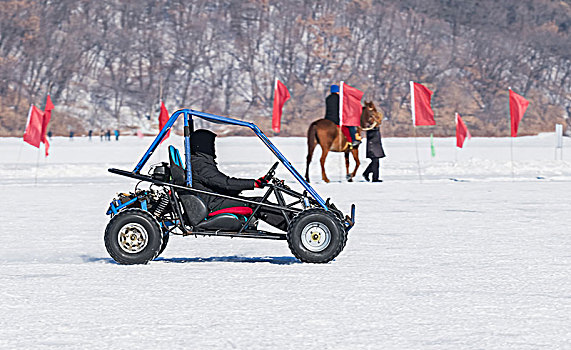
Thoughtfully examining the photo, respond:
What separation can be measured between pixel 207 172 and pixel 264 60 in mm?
71273

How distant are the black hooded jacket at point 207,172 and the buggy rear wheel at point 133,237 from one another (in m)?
0.59

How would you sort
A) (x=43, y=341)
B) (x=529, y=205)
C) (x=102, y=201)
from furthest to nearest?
(x=102, y=201)
(x=529, y=205)
(x=43, y=341)

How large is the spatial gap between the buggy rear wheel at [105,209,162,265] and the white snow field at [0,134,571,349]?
0.13 meters

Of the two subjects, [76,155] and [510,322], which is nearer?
[510,322]

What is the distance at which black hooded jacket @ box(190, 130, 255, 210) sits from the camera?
8.38 metres

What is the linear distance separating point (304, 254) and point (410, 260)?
1242 millimetres

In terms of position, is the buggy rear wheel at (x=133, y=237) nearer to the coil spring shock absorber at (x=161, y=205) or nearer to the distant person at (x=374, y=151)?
the coil spring shock absorber at (x=161, y=205)

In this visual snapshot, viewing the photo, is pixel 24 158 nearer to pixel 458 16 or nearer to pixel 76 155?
pixel 76 155

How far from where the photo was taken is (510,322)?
19.4 feet

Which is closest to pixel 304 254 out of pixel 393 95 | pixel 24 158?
pixel 24 158

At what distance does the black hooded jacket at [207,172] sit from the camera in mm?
8383

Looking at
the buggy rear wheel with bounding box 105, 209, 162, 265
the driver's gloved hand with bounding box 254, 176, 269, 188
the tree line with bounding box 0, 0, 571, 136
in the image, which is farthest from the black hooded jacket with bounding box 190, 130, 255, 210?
the tree line with bounding box 0, 0, 571, 136

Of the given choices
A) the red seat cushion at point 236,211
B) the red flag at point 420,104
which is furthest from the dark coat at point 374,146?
the red seat cushion at point 236,211

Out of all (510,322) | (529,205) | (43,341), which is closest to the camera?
(43,341)
